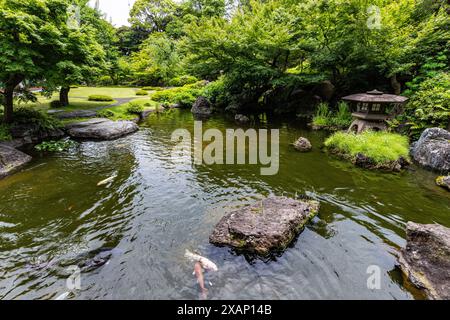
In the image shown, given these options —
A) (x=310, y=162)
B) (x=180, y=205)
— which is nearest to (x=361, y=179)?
(x=310, y=162)

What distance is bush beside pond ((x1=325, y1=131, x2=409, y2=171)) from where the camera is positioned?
30.0 feet

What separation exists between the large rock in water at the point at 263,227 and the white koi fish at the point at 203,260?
52cm

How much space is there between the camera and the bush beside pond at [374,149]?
30.0ft

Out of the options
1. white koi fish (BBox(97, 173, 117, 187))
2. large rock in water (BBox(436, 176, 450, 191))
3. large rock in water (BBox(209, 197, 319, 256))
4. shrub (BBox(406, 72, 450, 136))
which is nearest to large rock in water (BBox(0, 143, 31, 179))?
white koi fish (BBox(97, 173, 117, 187))

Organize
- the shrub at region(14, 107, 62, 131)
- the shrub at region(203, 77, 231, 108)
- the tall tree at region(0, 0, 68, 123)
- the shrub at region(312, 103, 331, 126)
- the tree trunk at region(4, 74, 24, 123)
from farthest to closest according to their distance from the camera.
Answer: the shrub at region(203, 77, 231, 108), the shrub at region(312, 103, 331, 126), the shrub at region(14, 107, 62, 131), the tree trunk at region(4, 74, 24, 123), the tall tree at region(0, 0, 68, 123)

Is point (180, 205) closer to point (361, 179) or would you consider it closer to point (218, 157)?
point (218, 157)

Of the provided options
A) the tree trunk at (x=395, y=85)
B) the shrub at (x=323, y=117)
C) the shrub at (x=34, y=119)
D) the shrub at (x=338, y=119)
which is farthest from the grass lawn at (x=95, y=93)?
the tree trunk at (x=395, y=85)

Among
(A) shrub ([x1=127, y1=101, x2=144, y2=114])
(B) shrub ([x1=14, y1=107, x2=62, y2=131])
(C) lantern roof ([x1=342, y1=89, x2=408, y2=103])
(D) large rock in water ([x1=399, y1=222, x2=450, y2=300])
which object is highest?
(C) lantern roof ([x1=342, y1=89, x2=408, y2=103])

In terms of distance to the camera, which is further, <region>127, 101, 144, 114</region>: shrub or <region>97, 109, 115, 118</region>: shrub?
<region>127, 101, 144, 114</region>: shrub

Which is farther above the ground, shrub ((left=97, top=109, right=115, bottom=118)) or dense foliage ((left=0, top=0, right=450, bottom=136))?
dense foliage ((left=0, top=0, right=450, bottom=136))

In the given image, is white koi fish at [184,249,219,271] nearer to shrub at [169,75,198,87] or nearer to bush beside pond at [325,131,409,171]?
bush beside pond at [325,131,409,171]

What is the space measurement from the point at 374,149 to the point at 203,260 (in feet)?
29.2

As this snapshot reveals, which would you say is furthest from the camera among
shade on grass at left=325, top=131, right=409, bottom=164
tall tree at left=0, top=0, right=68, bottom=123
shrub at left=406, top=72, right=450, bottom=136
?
shrub at left=406, top=72, right=450, bottom=136

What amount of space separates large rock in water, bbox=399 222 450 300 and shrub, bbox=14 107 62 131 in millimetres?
15707
